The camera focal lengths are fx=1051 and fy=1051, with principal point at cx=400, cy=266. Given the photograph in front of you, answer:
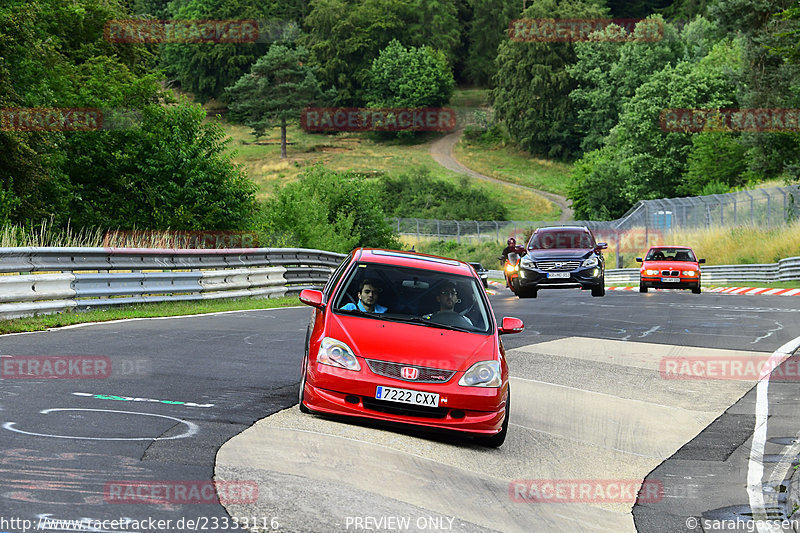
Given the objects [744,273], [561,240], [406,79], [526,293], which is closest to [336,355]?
[561,240]

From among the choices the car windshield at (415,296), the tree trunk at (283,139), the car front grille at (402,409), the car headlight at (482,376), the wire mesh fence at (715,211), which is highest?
the car windshield at (415,296)

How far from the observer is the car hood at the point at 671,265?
32188mm

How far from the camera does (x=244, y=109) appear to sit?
406 ft

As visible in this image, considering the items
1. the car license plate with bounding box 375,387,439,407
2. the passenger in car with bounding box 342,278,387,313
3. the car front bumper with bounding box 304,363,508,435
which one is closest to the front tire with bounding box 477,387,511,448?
the car front bumper with bounding box 304,363,508,435

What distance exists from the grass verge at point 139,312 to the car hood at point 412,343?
6811 millimetres

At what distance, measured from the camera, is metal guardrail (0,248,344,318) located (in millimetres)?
15250

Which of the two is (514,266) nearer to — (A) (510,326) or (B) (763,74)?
(A) (510,326)

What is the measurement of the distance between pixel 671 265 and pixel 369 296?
79.6 ft

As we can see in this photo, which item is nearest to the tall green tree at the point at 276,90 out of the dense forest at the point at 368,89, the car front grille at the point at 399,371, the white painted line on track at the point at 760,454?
the dense forest at the point at 368,89

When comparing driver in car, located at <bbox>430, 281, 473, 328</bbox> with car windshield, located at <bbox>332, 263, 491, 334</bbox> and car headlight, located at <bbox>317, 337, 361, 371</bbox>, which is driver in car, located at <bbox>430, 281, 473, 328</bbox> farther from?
car headlight, located at <bbox>317, 337, 361, 371</bbox>

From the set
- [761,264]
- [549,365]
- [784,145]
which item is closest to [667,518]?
[549,365]

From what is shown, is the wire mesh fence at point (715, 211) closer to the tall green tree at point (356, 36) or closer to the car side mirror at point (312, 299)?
the car side mirror at point (312, 299)

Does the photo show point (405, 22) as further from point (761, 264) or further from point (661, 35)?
point (761, 264)

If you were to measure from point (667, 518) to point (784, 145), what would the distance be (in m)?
52.4
